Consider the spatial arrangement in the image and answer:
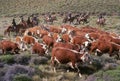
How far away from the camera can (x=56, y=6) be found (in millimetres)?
67250

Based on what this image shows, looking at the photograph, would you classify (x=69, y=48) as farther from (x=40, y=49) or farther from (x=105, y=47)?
(x=105, y=47)

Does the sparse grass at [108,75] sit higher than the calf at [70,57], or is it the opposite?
the calf at [70,57]

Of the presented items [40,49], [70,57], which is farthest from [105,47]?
[70,57]

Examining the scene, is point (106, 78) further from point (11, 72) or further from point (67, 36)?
point (67, 36)

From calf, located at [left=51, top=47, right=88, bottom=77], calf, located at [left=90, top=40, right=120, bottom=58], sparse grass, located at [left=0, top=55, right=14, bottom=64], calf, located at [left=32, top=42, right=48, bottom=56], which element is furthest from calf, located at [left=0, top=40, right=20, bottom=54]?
calf, located at [left=90, top=40, right=120, bottom=58]

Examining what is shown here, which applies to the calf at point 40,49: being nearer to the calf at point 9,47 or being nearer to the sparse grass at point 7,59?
the calf at point 9,47

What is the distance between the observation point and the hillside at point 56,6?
63772mm

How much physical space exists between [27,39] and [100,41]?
5.85 meters

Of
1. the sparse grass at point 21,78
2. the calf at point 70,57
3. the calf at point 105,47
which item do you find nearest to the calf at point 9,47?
the calf at point 70,57

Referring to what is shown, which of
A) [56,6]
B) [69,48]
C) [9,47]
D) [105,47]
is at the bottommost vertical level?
[56,6]

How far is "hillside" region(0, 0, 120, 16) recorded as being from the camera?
209ft

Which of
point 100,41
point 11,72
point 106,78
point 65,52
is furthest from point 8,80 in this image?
point 100,41

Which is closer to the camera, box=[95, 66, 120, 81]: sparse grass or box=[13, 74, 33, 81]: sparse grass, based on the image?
box=[13, 74, 33, 81]: sparse grass

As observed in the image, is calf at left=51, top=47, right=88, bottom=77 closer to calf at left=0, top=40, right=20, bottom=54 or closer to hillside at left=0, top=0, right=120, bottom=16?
calf at left=0, top=40, right=20, bottom=54
